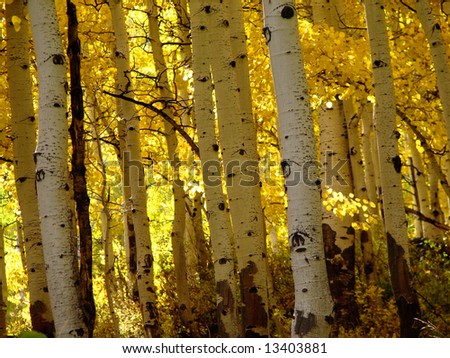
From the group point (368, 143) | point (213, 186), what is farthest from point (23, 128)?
point (368, 143)

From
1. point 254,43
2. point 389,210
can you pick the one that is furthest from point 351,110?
point 389,210

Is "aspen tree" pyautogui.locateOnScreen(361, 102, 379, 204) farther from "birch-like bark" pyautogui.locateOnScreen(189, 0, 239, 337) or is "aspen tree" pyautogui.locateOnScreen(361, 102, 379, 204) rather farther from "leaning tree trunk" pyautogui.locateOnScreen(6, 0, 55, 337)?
"leaning tree trunk" pyautogui.locateOnScreen(6, 0, 55, 337)

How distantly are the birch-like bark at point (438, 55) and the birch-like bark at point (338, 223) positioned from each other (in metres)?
1.38

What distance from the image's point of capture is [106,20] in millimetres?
10602

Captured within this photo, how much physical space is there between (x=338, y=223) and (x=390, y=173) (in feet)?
6.52

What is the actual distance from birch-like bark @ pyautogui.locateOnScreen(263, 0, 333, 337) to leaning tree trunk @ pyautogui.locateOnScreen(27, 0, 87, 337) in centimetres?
160

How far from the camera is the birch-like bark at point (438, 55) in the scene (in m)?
7.68

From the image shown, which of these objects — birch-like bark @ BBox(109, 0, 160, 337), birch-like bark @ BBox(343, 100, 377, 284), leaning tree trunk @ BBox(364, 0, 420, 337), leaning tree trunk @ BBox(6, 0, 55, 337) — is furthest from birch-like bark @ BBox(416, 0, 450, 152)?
leaning tree trunk @ BBox(6, 0, 55, 337)

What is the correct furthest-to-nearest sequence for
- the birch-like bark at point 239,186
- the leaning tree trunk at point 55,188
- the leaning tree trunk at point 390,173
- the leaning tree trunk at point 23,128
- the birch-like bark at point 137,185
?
the birch-like bark at point 137,185 → the leaning tree trunk at point 23,128 → the leaning tree trunk at point 390,173 → the birch-like bark at point 239,186 → the leaning tree trunk at point 55,188

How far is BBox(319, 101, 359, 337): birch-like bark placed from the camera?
870cm

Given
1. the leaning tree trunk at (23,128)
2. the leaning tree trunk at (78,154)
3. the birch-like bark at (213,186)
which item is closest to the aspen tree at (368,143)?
the birch-like bark at (213,186)

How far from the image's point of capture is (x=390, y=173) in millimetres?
7043

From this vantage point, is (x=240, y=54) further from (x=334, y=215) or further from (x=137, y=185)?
(x=334, y=215)

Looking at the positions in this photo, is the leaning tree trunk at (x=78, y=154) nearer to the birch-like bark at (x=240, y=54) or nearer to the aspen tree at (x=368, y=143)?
the birch-like bark at (x=240, y=54)
